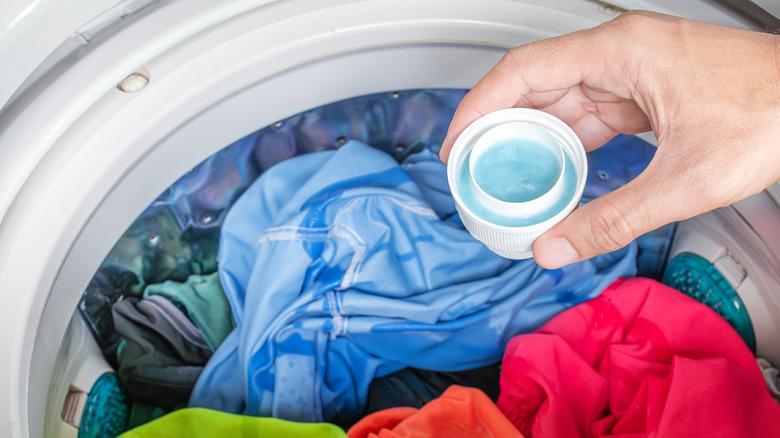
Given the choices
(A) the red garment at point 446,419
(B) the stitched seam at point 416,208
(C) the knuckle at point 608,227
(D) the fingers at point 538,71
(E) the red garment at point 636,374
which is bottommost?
(E) the red garment at point 636,374

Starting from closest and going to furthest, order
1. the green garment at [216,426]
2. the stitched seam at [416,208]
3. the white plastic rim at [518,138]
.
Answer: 1. the white plastic rim at [518,138]
2. the green garment at [216,426]
3. the stitched seam at [416,208]

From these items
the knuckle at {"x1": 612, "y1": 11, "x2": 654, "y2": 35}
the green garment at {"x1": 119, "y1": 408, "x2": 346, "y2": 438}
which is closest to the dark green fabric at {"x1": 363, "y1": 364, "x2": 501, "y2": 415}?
the green garment at {"x1": 119, "y1": 408, "x2": 346, "y2": 438}

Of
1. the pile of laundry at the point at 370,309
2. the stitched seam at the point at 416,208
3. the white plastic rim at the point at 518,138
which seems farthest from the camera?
the stitched seam at the point at 416,208

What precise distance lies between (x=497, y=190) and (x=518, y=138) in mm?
66

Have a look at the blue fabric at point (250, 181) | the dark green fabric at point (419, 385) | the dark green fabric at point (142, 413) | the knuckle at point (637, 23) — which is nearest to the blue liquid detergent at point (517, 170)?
the knuckle at point (637, 23)

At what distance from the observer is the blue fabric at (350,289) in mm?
980

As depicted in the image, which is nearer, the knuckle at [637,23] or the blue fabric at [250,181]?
the knuckle at [637,23]

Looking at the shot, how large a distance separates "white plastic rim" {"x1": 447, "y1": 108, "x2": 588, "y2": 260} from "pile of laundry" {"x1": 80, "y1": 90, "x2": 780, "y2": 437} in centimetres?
28

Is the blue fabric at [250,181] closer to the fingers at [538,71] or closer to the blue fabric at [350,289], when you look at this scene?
the blue fabric at [350,289]

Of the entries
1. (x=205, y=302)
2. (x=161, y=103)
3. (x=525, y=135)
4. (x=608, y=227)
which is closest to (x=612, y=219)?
(x=608, y=227)

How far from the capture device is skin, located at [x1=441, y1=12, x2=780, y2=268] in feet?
2.21

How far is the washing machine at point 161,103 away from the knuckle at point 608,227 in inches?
9.8

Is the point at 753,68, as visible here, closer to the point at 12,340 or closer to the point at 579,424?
the point at 579,424

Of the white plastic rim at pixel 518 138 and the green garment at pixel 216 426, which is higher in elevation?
the white plastic rim at pixel 518 138
